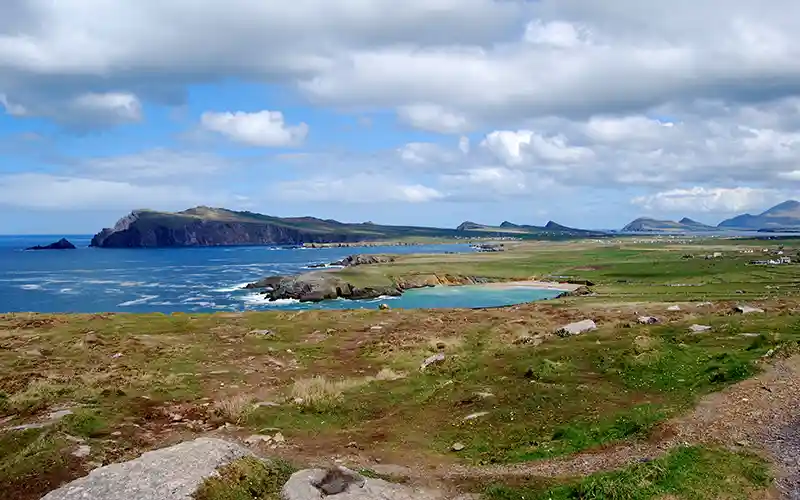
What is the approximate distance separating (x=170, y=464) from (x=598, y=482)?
12.3 metres

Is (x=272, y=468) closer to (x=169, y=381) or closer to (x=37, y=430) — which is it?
(x=37, y=430)

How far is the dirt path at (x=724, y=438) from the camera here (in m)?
17.2

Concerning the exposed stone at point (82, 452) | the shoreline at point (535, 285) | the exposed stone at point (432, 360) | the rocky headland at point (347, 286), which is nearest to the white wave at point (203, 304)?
the rocky headland at point (347, 286)

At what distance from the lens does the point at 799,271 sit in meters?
106

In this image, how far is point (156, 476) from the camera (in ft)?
48.9

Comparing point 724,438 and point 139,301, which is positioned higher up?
point 724,438

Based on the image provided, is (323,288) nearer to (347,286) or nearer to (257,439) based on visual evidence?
(347,286)

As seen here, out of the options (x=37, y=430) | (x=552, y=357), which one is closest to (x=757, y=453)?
(x=552, y=357)

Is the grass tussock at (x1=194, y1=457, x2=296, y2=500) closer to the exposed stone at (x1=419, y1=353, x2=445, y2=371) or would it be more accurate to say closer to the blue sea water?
the exposed stone at (x1=419, y1=353, x2=445, y2=371)

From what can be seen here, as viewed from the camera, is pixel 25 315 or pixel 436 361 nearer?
pixel 436 361

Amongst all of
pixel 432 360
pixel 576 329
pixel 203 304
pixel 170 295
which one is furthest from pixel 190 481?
pixel 170 295

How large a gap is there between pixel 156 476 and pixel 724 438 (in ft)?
60.0

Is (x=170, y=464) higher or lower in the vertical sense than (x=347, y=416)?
higher

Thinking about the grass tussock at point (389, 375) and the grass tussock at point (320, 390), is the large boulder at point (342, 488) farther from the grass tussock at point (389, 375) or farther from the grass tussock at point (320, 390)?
the grass tussock at point (389, 375)
